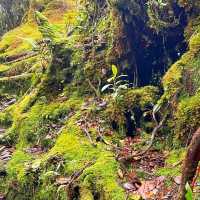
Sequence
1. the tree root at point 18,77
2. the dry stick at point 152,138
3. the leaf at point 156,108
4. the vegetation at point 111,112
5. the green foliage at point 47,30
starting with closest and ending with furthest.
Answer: the vegetation at point 111,112 → the dry stick at point 152,138 → the leaf at point 156,108 → the green foliage at point 47,30 → the tree root at point 18,77

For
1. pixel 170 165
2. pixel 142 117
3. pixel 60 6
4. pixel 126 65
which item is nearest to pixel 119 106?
pixel 142 117

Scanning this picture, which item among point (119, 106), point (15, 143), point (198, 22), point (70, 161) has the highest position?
point (198, 22)

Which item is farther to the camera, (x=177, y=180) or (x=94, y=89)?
(x=94, y=89)

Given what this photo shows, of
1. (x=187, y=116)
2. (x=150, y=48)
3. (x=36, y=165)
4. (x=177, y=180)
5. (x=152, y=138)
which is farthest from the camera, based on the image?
(x=150, y=48)

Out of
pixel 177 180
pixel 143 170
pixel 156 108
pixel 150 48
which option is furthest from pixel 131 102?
pixel 177 180

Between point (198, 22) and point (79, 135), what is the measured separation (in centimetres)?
233

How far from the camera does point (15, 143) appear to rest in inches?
325

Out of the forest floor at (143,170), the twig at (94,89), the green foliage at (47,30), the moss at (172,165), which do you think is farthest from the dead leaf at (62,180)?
the green foliage at (47,30)

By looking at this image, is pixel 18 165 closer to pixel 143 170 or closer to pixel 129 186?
pixel 143 170

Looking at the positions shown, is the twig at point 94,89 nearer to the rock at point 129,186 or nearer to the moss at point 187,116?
the moss at point 187,116

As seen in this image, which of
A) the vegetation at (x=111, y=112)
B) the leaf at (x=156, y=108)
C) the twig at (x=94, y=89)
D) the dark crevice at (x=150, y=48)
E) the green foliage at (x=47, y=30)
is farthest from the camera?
the green foliage at (x=47, y=30)

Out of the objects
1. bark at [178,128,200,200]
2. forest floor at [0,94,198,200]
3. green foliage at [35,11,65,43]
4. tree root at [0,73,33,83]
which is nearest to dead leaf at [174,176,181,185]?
forest floor at [0,94,198,200]

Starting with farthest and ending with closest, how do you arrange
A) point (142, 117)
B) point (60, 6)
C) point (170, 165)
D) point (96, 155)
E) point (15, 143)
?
point (60, 6) < point (15, 143) < point (142, 117) < point (96, 155) < point (170, 165)

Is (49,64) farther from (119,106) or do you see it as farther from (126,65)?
(119,106)
